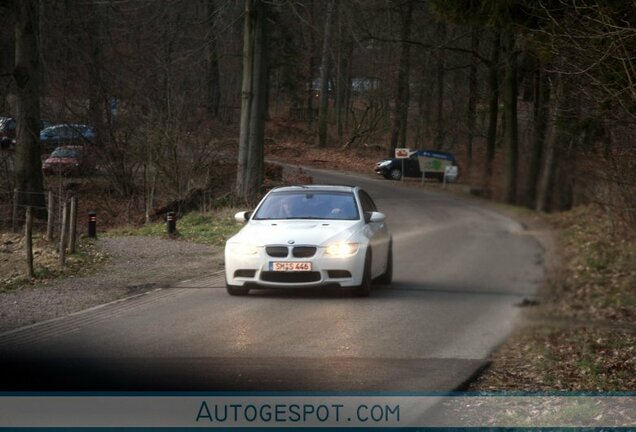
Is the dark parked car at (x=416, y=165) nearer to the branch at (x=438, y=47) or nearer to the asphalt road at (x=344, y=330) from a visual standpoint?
the asphalt road at (x=344, y=330)

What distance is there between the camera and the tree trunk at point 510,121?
316 centimetres

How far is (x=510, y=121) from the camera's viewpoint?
341 cm

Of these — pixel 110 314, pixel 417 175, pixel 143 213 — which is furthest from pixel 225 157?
pixel 417 175

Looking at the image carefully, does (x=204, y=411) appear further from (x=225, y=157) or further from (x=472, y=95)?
(x=225, y=157)

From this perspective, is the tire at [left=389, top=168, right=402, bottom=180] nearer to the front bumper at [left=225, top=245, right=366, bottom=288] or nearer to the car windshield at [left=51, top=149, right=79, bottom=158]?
the front bumper at [left=225, top=245, right=366, bottom=288]

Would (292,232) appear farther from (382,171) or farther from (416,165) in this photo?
(416,165)

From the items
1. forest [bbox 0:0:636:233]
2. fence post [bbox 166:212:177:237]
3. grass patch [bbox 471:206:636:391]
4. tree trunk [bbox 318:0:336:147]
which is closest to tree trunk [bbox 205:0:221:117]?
fence post [bbox 166:212:177:237]

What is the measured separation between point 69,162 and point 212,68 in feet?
35.7

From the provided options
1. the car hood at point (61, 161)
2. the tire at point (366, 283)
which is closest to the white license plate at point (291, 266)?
the tire at point (366, 283)

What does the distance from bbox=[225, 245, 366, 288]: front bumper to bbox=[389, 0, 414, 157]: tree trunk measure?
3.86 meters

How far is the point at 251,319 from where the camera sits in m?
7.36

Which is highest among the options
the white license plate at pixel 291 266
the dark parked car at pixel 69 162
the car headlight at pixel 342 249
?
the car headlight at pixel 342 249

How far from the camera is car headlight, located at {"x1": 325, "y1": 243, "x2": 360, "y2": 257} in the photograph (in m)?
7.32

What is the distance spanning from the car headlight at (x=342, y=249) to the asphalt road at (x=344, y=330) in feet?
1.17
